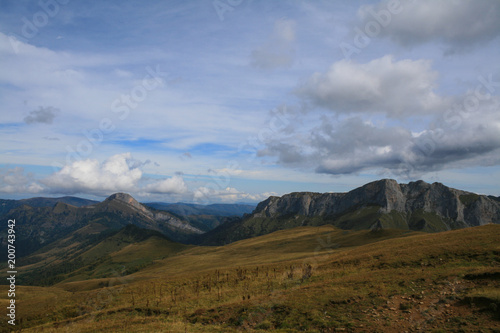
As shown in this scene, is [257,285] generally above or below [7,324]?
above

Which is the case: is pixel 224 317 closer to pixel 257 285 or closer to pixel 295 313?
pixel 295 313

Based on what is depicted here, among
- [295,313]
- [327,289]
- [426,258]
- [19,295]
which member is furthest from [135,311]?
[19,295]

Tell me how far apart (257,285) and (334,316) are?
15.9 metres

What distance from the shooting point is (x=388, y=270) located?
34.0 m

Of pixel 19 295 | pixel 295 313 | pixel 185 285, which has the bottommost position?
pixel 19 295

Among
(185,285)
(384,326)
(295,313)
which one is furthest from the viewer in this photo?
(185,285)

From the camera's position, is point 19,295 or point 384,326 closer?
point 384,326

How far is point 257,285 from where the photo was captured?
36094mm

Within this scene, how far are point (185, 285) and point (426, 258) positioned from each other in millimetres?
34087

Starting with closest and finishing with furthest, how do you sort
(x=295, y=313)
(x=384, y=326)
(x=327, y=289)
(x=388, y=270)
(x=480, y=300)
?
1. (x=384, y=326)
2. (x=480, y=300)
3. (x=295, y=313)
4. (x=327, y=289)
5. (x=388, y=270)

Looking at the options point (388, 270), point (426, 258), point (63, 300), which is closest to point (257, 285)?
point (388, 270)

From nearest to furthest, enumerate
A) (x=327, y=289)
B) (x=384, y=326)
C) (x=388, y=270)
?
(x=384, y=326), (x=327, y=289), (x=388, y=270)

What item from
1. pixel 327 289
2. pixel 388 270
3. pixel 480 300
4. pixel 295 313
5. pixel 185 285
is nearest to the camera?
pixel 480 300

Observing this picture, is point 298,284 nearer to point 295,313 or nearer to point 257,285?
point 257,285
